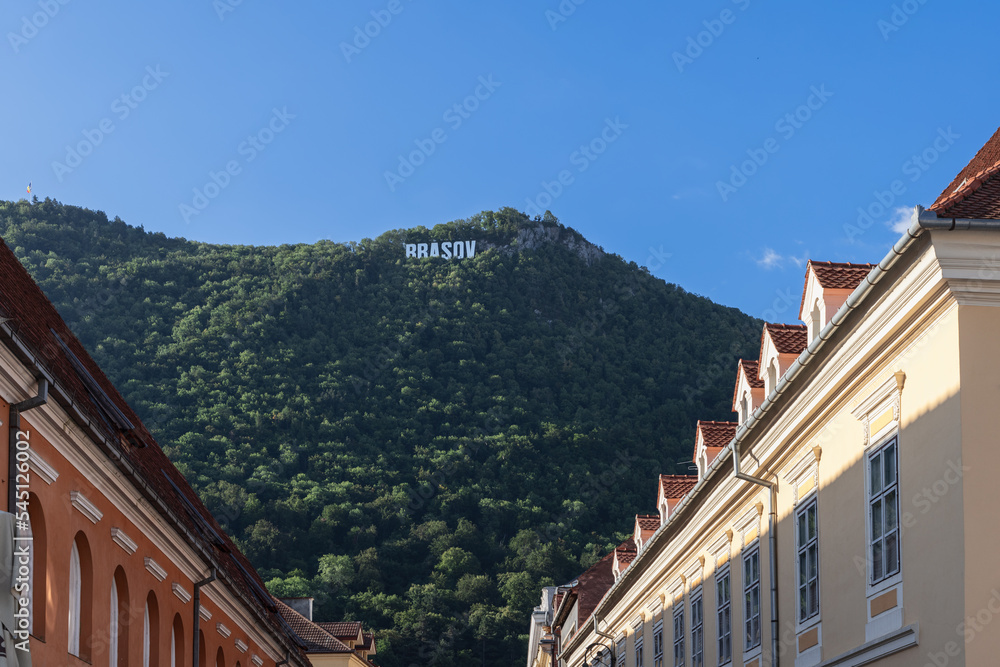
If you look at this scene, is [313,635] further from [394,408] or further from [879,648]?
[394,408]

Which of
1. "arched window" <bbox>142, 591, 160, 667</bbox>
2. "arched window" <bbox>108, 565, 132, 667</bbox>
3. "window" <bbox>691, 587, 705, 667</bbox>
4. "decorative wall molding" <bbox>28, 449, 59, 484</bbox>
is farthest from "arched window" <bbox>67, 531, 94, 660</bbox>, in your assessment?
"window" <bbox>691, 587, 705, 667</bbox>

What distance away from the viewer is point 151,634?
1889cm

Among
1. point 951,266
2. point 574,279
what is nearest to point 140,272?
point 574,279

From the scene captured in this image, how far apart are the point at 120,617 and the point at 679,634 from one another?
566 inches

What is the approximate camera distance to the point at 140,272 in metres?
112

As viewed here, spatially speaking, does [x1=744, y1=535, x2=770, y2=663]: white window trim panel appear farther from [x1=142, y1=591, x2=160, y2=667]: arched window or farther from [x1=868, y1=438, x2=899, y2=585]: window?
[x1=142, y1=591, x2=160, y2=667]: arched window

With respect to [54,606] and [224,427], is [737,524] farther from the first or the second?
[224,427]

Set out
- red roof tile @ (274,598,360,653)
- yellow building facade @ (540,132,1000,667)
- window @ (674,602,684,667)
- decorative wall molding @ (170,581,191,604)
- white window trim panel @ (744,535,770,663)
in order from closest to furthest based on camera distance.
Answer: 1. yellow building facade @ (540,132,1000,667)
2. white window trim panel @ (744,535,770,663)
3. decorative wall molding @ (170,581,191,604)
4. window @ (674,602,684,667)
5. red roof tile @ (274,598,360,653)

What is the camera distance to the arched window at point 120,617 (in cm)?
1644

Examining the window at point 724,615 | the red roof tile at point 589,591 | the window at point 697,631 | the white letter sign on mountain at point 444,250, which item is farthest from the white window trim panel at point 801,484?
the white letter sign on mountain at point 444,250

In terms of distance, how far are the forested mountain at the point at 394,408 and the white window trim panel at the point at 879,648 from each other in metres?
64.9

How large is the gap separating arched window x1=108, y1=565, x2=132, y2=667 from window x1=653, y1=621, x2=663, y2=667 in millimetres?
15987

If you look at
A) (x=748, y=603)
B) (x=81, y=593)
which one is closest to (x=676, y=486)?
(x=748, y=603)

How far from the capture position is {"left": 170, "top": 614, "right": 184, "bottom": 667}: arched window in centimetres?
2025
